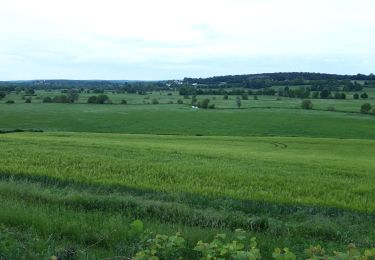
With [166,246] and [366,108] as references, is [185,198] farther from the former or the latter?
[366,108]

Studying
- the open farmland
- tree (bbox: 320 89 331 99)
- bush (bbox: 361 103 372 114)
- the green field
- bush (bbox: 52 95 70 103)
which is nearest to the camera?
the green field

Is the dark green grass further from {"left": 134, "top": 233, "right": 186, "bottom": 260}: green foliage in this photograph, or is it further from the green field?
{"left": 134, "top": 233, "right": 186, "bottom": 260}: green foliage

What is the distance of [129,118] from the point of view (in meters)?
87.0

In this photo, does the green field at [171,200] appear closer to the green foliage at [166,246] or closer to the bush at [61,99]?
the green foliage at [166,246]

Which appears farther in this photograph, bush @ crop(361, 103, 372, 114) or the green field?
bush @ crop(361, 103, 372, 114)

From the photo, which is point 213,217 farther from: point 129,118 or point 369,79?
point 369,79

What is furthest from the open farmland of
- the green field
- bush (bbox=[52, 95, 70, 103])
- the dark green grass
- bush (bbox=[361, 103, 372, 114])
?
bush (bbox=[52, 95, 70, 103])

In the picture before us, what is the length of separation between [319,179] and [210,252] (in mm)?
13355

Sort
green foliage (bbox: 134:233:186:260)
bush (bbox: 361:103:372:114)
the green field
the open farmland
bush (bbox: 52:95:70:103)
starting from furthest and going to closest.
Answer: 1. bush (bbox: 52:95:70:103)
2. bush (bbox: 361:103:372:114)
3. the open farmland
4. the green field
5. green foliage (bbox: 134:233:186:260)

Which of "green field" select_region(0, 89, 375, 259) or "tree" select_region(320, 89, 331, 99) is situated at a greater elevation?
"green field" select_region(0, 89, 375, 259)

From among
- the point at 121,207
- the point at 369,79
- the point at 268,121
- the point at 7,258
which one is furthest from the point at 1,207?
the point at 369,79

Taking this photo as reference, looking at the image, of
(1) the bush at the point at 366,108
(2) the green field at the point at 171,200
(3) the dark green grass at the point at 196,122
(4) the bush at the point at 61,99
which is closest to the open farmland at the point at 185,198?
(2) the green field at the point at 171,200

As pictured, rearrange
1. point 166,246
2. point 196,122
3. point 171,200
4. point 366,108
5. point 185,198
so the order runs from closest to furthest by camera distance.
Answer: point 166,246, point 171,200, point 185,198, point 196,122, point 366,108

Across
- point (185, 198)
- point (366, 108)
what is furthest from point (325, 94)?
point (185, 198)
